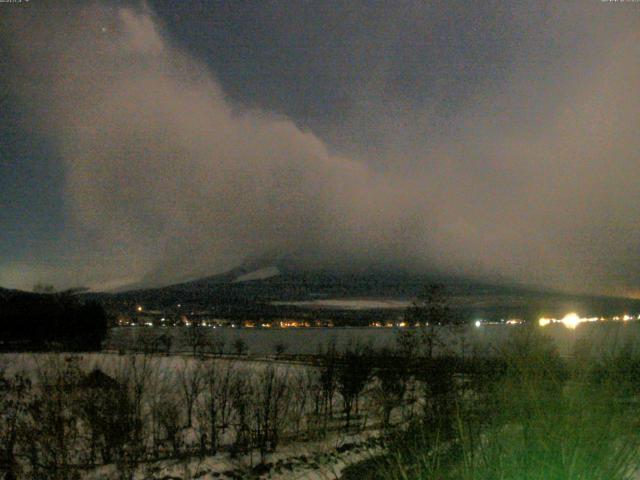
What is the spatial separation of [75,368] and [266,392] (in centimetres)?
403

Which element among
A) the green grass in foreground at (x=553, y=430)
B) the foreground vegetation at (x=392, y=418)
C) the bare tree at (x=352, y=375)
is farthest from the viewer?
the bare tree at (x=352, y=375)

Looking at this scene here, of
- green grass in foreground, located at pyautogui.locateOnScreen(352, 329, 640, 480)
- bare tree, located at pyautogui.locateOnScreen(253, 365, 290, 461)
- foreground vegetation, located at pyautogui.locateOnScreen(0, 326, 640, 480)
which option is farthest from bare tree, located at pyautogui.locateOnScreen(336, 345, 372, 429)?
green grass in foreground, located at pyautogui.locateOnScreen(352, 329, 640, 480)

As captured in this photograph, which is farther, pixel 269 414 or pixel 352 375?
pixel 352 375

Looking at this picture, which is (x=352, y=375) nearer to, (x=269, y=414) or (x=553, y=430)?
(x=269, y=414)

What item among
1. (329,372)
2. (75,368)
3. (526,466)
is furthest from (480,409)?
(329,372)

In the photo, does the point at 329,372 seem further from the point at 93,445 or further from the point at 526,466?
the point at 526,466

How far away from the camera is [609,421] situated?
527 cm

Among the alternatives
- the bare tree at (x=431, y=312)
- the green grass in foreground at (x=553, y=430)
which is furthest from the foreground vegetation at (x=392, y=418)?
the bare tree at (x=431, y=312)

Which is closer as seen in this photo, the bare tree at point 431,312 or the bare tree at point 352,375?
the bare tree at point 352,375

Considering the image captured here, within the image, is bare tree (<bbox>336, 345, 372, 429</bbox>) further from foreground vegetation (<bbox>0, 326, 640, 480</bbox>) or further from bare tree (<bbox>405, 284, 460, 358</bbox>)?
bare tree (<bbox>405, 284, 460, 358</bbox>)

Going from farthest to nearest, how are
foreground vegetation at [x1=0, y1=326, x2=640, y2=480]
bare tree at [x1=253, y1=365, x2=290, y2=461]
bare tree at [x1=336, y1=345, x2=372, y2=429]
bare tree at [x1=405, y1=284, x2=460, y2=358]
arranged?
bare tree at [x1=405, y1=284, x2=460, y2=358]
bare tree at [x1=336, y1=345, x2=372, y2=429]
bare tree at [x1=253, y1=365, x2=290, y2=461]
foreground vegetation at [x1=0, y1=326, x2=640, y2=480]

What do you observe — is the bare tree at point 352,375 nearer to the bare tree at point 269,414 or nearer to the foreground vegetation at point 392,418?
the foreground vegetation at point 392,418

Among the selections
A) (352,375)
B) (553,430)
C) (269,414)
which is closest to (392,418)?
(352,375)

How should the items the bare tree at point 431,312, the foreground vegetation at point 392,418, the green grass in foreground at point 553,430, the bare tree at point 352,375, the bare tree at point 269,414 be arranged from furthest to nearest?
the bare tree at point 431,312, the bare tree at point 352,375, the bare tree at point 269,414, the foreground vegetation at point 392,418, the green grass in foreground at point 553,430
